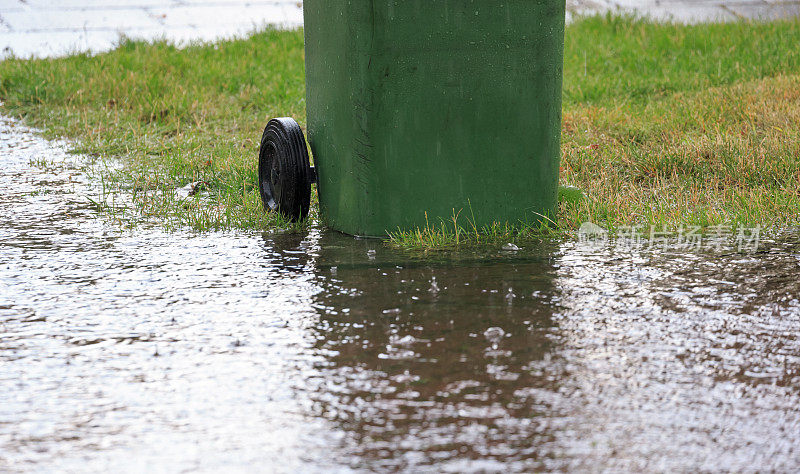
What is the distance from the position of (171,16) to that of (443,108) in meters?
9.53

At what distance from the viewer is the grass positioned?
4.69 meters

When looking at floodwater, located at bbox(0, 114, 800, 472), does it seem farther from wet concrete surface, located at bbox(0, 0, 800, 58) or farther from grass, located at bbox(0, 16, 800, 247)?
wet concrete surface, located at bbox(0, 0, 800, 58)

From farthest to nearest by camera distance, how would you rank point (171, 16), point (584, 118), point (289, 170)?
point (171, 16), point (584, 118), point (289, 170)

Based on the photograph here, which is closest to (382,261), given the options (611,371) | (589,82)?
(611,371)

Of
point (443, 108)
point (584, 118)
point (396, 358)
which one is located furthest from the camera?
point (584, 118)

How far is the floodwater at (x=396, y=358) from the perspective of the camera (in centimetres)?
222

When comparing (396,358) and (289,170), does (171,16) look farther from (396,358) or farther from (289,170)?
(396,358)

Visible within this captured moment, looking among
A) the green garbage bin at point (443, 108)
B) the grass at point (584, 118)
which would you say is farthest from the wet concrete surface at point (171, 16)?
the green garbage bin at point (443, 108)

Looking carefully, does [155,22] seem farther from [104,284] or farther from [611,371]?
[611,371]

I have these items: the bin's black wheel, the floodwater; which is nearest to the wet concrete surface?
the bin's black wheel

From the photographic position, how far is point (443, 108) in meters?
4.09

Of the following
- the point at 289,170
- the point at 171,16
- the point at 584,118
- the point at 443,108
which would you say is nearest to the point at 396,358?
the point at 443,108

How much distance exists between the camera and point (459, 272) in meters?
3.72

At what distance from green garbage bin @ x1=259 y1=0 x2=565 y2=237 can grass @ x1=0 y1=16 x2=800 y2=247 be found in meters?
0.17
